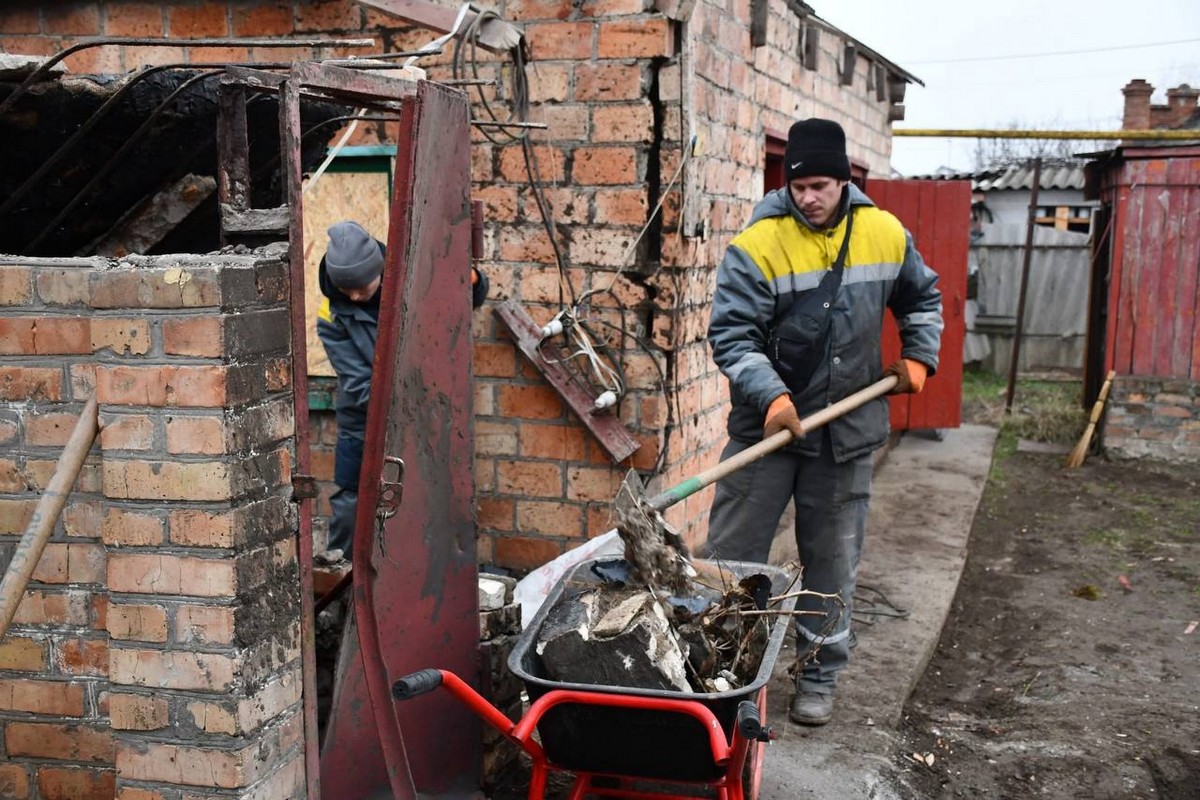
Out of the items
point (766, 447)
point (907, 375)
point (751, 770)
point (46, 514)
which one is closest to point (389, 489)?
point (46, 514)

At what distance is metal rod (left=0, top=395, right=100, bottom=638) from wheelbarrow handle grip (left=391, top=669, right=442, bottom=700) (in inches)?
33.0

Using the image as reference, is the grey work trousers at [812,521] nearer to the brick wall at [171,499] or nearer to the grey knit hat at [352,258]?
the grey knit hat at [352,258]

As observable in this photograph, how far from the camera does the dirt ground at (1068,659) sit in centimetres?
424

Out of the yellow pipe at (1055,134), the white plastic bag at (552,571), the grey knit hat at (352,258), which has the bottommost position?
the white plastic bag at (552,571)

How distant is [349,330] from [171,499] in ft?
7.70

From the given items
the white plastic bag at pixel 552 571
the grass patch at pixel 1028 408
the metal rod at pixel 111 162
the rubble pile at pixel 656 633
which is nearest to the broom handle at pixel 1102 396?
the grass patch at pixel 1028 408

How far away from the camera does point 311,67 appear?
2.53 m

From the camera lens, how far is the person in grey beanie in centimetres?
462

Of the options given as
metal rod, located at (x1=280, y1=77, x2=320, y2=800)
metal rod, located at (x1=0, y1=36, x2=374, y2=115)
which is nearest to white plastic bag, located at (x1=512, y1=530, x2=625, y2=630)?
metal rod, located at (x1=280, y1=77, x2=320, y2=800)

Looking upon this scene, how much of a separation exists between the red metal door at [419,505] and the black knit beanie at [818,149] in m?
1.44

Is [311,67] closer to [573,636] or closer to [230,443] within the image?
[230,443]

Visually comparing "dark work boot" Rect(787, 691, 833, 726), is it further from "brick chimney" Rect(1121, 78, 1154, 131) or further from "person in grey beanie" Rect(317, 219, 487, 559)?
"brick chimney" Rect(1121, 78, 1154, 131)

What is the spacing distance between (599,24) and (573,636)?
2.84 meters

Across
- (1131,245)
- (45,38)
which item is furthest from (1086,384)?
(45,38)
